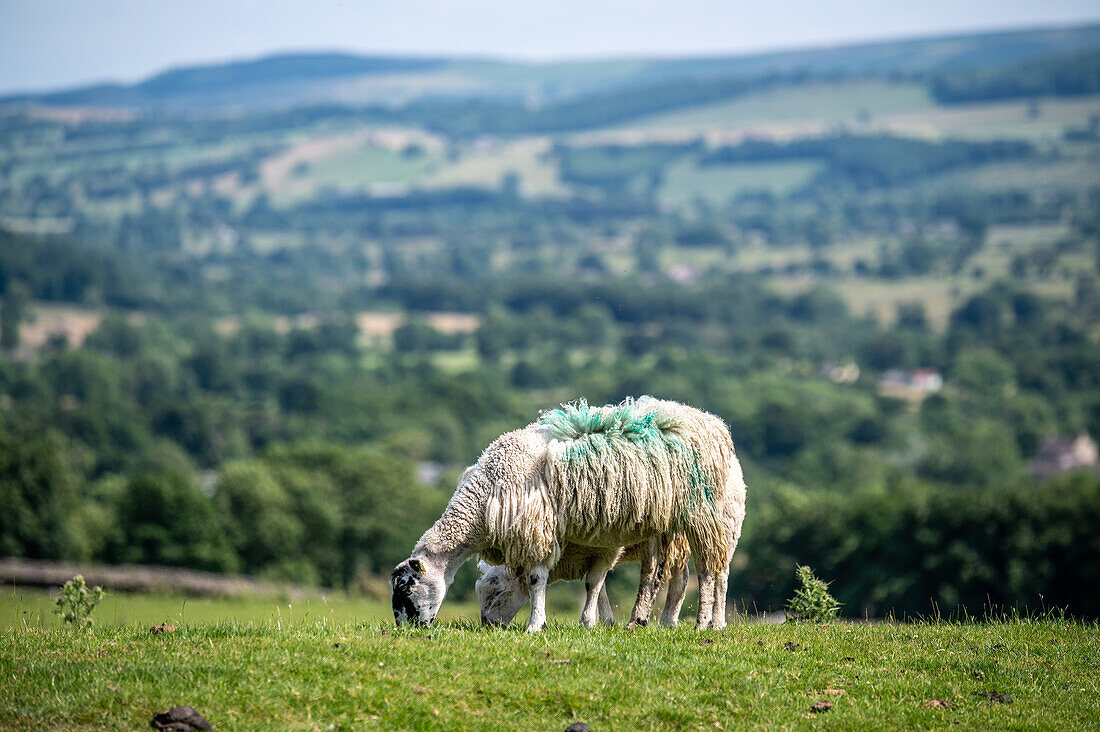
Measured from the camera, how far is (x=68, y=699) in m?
11.8

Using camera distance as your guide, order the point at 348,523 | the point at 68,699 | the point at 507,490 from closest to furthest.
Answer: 1. the point at 68,699
2. the point at 507,490
3. the point at 348,523

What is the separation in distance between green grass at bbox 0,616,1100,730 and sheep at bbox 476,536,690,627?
130 centimetres

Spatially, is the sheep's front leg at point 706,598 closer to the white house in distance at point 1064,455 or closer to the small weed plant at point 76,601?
the small weed plant at point 76,601

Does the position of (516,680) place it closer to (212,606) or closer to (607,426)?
(607,426)

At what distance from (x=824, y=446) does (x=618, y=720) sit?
14153 cm

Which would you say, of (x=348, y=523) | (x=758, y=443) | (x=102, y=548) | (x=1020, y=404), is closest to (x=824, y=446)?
(x=758, y=443)

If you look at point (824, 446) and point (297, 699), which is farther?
point (824, 446)

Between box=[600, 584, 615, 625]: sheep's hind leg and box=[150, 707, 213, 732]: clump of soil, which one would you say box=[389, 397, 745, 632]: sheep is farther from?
box=[150, 707, 213, 732]: clump of soil

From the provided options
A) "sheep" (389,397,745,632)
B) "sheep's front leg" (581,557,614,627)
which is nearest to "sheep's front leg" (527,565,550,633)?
"sheep" (389,397,745,632)

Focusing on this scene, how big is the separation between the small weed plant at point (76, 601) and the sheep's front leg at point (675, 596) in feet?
25.3

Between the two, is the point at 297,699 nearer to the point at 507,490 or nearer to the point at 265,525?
the point at 507,490

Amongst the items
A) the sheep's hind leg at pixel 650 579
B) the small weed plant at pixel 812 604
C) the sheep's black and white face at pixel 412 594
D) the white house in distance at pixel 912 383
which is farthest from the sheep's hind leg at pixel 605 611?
the white house in distance at pixel 912 383

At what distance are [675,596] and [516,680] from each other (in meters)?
4.48

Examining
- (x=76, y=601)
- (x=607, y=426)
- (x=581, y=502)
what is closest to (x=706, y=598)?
(x=581, y=502)
